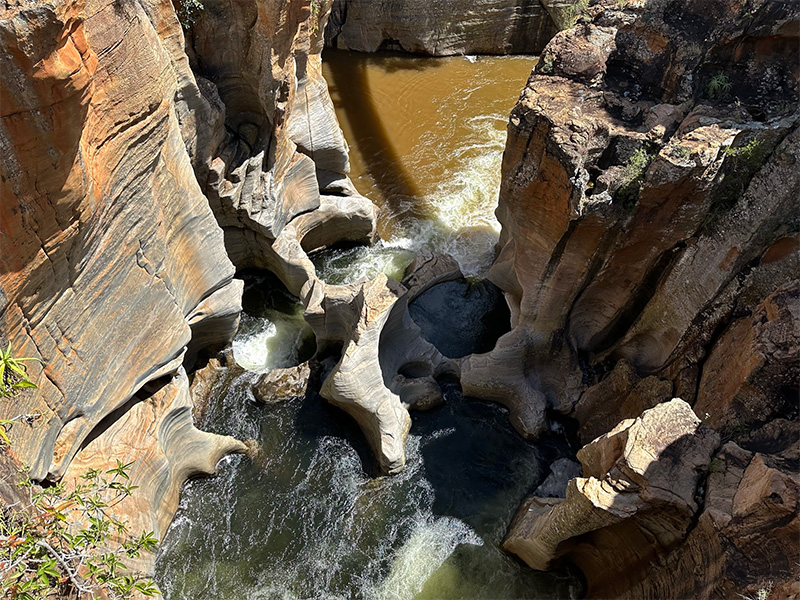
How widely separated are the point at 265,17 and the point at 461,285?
5457mm

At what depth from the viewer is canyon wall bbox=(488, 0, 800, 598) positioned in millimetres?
5441

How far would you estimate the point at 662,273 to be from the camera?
766 centimetres

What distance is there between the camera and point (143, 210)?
605cm

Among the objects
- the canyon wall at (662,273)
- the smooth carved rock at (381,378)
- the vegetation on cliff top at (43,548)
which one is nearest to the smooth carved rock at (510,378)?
the canyon wall at (662,273)

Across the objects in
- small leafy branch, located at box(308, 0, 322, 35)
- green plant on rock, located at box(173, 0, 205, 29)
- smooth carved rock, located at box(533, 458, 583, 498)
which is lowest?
smooth carved rock, located at box(533, 458, 583, 498)

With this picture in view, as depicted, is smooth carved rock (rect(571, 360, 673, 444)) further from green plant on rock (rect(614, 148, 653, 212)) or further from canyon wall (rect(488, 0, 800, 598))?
green plant on rock (rect(614, 148, 653, 212))

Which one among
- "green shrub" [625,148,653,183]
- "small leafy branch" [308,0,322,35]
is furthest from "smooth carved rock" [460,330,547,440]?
"small leafy branch" [308,0,322,35]

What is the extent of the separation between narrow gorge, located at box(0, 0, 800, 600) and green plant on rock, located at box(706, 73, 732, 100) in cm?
4

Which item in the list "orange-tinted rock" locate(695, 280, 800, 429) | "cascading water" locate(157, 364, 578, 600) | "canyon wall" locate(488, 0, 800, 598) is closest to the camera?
"canyon wall" locate(488, 0, 800, 598)

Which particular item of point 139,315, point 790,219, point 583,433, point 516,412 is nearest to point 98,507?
point 139,315

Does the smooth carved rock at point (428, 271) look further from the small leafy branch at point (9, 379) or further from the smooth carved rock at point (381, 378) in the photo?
the small leafy branch at point (9, 379)

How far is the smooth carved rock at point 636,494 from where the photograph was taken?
5.34 metres

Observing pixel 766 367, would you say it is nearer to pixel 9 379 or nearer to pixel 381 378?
pixel 381 378

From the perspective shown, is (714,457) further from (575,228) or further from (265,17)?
(265,17)
